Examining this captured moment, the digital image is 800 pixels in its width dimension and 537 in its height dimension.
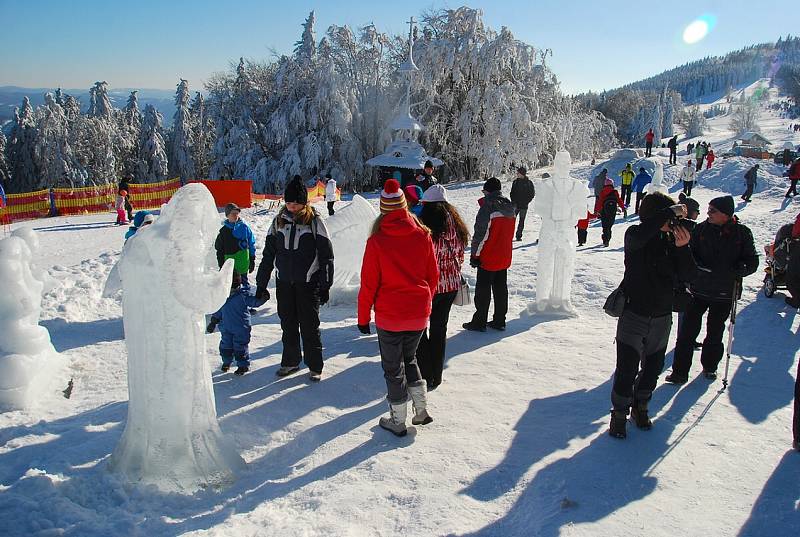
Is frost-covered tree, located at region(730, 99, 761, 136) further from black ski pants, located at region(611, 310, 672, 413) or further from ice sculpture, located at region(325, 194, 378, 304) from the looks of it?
black ski pants, located at region(611, 310, 672, 413)

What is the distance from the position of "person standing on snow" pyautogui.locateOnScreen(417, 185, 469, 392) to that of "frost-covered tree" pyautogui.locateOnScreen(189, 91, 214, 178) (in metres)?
51.1

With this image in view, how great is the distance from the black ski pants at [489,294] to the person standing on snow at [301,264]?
2182mm

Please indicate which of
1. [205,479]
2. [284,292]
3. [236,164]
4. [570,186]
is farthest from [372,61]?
[205,479]

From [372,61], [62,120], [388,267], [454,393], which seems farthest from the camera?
[62,120]

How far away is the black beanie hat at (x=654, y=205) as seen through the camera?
153 inches

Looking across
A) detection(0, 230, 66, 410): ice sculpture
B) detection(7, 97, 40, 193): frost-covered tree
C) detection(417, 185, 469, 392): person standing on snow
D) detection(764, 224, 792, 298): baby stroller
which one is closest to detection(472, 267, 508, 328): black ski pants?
detection(417, 185, 469, 392): person standing on snow

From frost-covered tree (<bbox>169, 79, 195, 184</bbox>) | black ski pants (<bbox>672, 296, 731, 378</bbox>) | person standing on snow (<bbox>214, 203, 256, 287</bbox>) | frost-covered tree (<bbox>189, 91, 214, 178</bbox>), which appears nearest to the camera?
black ski pants (<bbox>672, 296, 731, 378</bbox>)

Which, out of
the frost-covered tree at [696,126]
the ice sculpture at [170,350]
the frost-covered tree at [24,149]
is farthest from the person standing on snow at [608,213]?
the frost-covered tree at [696,126]

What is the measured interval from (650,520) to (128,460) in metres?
3.18

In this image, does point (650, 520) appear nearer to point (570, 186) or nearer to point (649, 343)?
point (649, 343)

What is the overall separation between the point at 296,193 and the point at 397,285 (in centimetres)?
156

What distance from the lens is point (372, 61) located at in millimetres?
31625

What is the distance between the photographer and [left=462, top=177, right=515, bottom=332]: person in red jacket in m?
6.30

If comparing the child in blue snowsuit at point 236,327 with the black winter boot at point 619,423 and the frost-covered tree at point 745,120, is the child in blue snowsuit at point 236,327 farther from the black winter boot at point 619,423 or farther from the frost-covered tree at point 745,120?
the frost-covered tree at point 745,120
